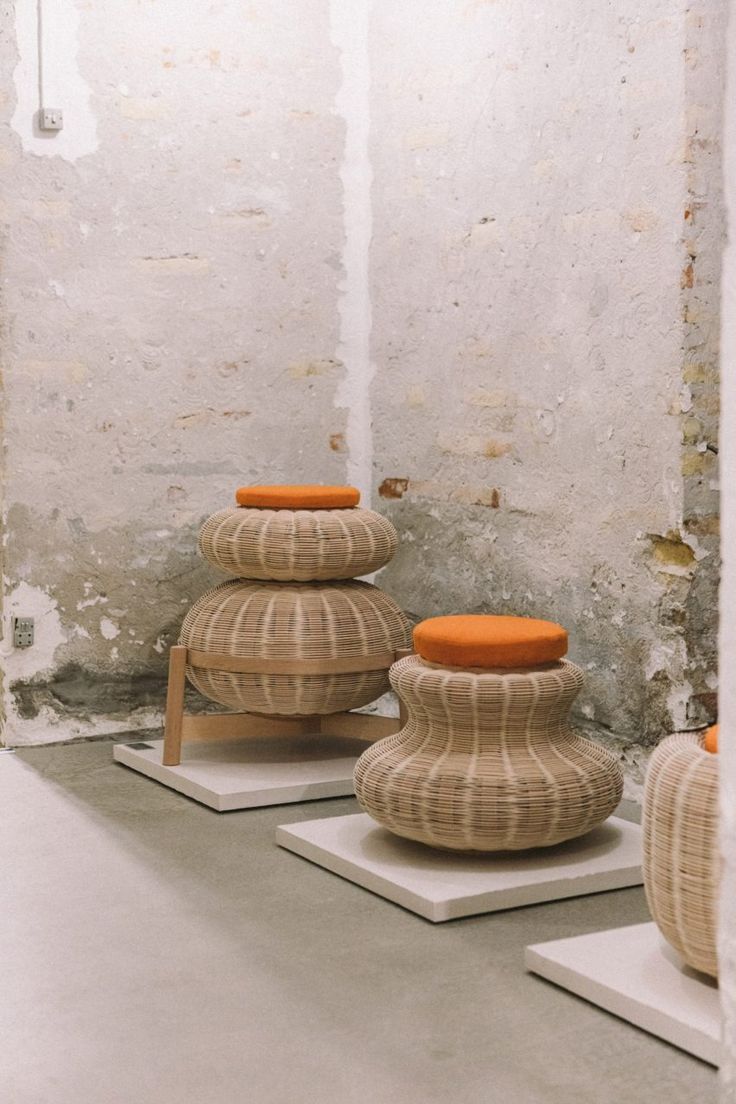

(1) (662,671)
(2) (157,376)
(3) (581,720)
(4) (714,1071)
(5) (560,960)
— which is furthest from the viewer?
(2) (157,376)

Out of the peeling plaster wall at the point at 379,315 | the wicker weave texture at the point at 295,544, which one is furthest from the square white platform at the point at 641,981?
the wicker weave texture at the point at 295,544

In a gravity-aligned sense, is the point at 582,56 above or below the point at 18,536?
above

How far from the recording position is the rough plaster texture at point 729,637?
31.2 inches

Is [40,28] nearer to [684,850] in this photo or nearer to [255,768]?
[255,768]

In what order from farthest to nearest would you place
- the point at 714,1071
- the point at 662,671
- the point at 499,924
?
the point at 662,671 < the point at 499,924 < the point at 714,1071

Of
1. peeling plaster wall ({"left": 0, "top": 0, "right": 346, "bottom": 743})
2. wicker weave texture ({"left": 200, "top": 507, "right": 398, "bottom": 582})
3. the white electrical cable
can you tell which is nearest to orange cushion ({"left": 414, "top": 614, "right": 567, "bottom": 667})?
wicker weave texture ({"left": 200, "top": 507, "right": 398, "bottom": 582})

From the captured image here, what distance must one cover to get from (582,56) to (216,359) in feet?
4.89

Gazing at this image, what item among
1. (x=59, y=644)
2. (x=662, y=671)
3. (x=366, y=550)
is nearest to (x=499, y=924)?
(x=662, y=671)

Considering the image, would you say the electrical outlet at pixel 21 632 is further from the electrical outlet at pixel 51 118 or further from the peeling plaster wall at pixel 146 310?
the electrical outlet at pixel 51 118

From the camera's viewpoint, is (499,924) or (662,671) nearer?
(499,924)

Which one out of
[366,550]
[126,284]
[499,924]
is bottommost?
[499,924]

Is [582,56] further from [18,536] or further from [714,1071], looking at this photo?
[714,1071]

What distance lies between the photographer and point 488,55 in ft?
12.9

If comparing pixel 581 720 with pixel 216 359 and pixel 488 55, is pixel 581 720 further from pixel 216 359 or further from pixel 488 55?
pixel 488 55
